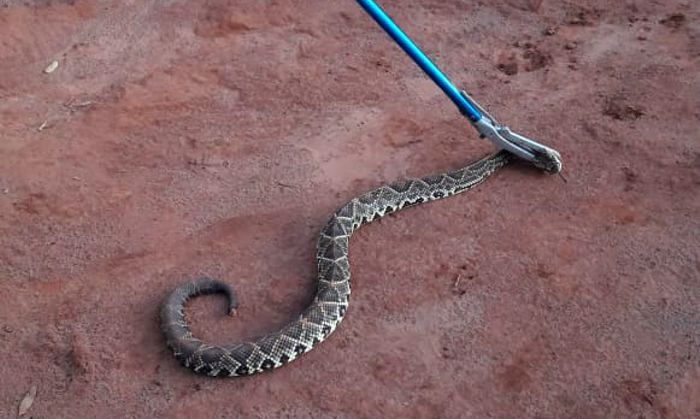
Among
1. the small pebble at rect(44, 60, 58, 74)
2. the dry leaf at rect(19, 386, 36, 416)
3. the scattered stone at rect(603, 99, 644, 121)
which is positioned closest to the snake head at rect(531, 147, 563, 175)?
the scattered stone at rect(603, 99, 644, 121)

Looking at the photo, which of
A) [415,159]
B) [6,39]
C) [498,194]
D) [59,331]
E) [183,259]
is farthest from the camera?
[6,39]

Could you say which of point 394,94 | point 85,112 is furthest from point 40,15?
point 394,94

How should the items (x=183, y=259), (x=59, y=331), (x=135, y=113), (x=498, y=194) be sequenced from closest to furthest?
(x=59, y=331) < (x=183, y=259) < (x=498, y=194) < (x=135, y=113)

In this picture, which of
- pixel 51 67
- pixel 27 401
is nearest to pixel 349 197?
pixel 27 401

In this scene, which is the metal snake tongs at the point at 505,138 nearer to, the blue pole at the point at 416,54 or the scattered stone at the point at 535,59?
the blue pole at the point at 416,54

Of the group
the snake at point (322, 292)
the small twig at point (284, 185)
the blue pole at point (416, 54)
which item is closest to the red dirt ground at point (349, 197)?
the small twig at point (284, 185)

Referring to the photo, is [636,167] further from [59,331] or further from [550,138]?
[59,331]

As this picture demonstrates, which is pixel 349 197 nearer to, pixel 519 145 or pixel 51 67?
pixel 519 145

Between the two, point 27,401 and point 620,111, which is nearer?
point 27,401
